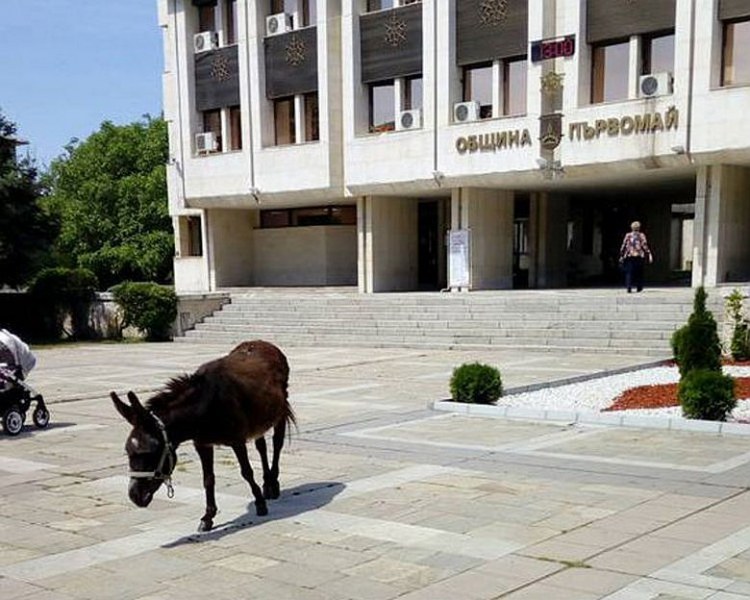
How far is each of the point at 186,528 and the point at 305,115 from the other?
2682 cm

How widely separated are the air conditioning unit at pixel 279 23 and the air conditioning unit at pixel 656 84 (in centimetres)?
A: 1437

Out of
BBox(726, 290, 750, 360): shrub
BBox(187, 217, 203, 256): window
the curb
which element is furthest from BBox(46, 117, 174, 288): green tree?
the curb

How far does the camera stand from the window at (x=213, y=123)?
1369 inches

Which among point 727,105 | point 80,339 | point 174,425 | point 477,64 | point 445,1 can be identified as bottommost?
point 80,339

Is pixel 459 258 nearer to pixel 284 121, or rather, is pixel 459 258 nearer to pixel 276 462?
pixel 284 121

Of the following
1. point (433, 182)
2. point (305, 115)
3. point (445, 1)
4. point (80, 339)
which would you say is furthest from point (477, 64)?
point (80, 339)

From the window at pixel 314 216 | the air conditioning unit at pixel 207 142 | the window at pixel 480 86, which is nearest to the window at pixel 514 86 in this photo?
the window at pixel 480 86

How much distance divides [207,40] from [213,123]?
3331 millimetres

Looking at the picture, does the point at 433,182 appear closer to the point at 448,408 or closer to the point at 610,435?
the point at 448,408

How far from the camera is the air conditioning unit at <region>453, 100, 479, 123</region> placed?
87.7 ft

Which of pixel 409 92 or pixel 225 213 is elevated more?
pixel 409 92

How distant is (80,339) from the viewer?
28812mm

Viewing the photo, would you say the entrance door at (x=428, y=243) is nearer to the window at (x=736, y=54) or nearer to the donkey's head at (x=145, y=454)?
the window at (x=736, y=54)

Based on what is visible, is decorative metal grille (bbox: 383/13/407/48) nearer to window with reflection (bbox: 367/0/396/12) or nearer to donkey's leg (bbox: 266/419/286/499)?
window with reflection (bbox: 367/0/396/12)
